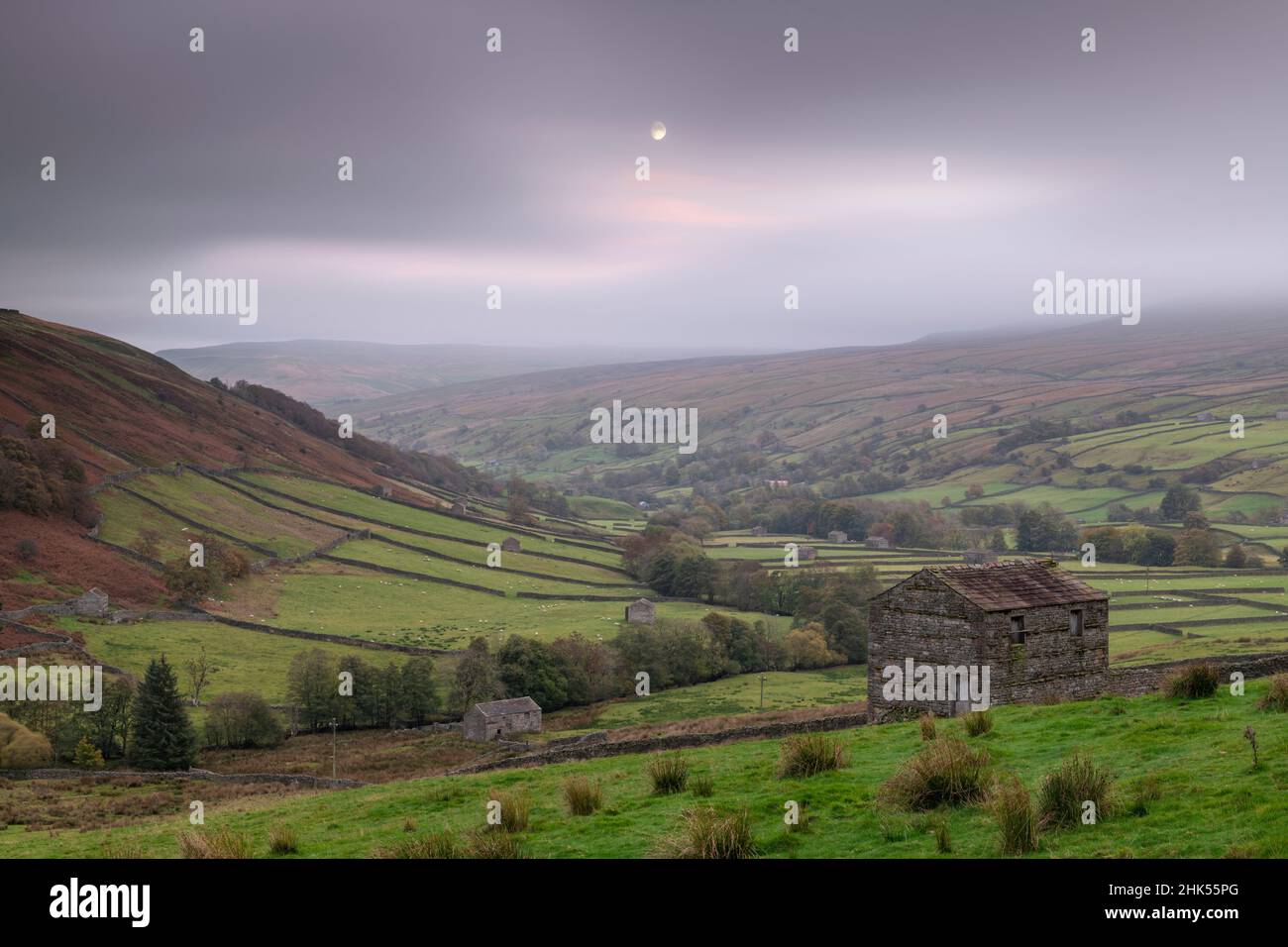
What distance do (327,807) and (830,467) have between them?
183m

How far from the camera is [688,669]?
6638 cm

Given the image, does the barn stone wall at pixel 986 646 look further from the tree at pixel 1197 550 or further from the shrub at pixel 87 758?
the tree at pixel 1197 550

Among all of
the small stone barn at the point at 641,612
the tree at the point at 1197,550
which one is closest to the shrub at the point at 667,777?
the small stone barn at the point at 641,612

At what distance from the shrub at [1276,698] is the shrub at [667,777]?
29.7 feet

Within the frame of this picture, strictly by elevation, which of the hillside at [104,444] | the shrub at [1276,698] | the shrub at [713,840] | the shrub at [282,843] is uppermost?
the hillside at [104,444]

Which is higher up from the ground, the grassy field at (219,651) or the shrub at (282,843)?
the shrub at (282,843)

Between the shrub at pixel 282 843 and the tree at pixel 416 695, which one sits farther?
the tree at pixel 416 695

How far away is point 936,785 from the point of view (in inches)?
499

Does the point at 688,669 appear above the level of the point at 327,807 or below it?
below

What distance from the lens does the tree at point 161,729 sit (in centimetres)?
4441

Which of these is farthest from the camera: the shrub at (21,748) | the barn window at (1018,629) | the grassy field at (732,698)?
the grassy field at (732,698)

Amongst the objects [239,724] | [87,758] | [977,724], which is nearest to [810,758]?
[977,724]
